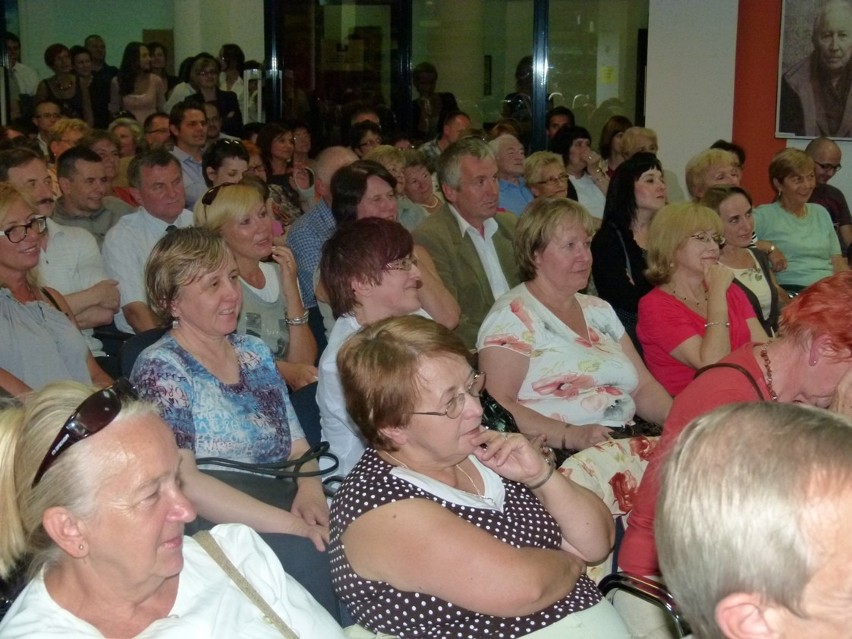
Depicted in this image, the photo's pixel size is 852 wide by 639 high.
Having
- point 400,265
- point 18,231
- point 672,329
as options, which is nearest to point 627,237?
point 672,329

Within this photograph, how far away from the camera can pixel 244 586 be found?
1824 mm

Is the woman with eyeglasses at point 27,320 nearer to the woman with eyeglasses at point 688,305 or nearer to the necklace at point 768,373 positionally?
the woman with eyeglasses at point 688,305

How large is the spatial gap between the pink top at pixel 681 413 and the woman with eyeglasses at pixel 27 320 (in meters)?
1.98

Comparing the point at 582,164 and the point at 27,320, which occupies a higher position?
the point at 582,164

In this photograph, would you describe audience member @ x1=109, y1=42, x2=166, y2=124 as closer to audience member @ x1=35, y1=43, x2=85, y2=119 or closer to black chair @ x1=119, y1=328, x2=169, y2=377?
audience member @ x1=35, y1=43, x2=85, y2=119

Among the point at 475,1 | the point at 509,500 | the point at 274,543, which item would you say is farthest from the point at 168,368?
the point at 475,1

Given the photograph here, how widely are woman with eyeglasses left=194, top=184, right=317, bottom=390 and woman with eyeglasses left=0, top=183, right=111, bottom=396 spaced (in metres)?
0.63

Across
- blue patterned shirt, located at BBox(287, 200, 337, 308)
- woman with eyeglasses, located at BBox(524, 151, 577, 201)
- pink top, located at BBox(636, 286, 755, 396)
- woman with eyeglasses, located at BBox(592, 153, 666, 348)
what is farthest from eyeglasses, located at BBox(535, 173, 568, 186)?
pink top, located at BBox(636, 286, 755, 396)

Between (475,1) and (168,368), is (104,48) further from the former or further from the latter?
(168,368)

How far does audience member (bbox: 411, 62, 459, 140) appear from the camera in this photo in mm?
10023

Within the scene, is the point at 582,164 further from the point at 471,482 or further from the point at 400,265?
the point at 471,482

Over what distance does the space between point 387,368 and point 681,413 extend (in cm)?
72

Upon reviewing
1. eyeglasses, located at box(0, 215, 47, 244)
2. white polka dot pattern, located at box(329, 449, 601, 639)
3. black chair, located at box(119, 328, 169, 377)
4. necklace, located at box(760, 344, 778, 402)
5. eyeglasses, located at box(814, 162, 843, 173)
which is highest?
eyeglasses, located at box(814, 162, 843, 173)

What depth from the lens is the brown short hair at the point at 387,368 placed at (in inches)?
83.6
